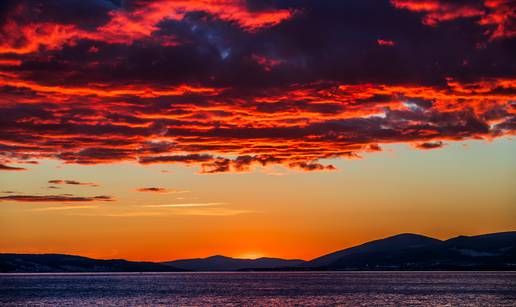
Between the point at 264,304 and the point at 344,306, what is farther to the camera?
the point at 264,304

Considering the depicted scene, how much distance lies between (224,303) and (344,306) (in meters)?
29.6

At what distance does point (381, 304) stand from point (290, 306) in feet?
68.0

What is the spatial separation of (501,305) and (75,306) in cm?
9438

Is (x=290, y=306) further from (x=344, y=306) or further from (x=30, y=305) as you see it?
(x=30, y=305)

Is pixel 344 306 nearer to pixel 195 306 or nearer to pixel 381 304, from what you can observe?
pixel 381 304

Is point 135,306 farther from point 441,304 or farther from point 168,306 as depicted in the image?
point 441,304

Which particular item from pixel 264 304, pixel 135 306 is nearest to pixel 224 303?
pixel 264 304

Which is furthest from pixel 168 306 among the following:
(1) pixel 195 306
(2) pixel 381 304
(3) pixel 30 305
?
(2) pixel 381 304

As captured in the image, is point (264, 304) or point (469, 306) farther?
point (264, 304)

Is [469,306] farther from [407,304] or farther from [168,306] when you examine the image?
[168,306]

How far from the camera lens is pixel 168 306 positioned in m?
147

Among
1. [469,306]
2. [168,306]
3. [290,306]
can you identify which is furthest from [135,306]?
[469,306]

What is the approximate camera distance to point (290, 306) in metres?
147

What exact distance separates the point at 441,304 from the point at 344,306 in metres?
23.7
